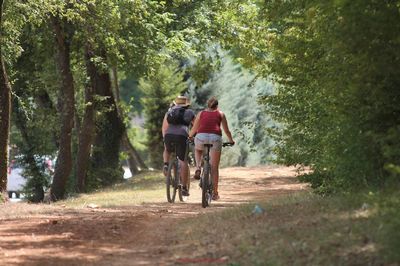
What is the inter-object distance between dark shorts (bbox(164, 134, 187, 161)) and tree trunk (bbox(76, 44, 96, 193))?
9390 mm

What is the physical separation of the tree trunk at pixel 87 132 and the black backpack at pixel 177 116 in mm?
9525

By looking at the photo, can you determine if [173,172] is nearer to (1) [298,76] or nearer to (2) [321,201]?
(1) [298,76]

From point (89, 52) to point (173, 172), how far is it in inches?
384

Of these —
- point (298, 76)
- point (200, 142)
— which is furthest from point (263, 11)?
point (200, 142)

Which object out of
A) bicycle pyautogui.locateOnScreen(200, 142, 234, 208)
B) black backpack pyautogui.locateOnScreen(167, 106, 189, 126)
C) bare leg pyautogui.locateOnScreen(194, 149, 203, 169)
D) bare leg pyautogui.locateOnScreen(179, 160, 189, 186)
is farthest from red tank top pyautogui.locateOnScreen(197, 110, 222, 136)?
bare leg pyautogui.locateOnScreen(179, 160, 189, 186)

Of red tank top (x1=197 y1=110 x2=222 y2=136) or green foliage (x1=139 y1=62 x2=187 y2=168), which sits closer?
red tank top (x1=197 y1=110 x2=222 y2=136)

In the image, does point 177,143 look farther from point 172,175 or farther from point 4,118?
point 4,118

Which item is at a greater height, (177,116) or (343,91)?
(343,91)

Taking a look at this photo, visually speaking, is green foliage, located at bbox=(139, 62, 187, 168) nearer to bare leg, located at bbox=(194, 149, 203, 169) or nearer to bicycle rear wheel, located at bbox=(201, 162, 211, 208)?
bare leg, located at bbox=(194, 149, 203, 169)

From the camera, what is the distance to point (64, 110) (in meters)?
23.4

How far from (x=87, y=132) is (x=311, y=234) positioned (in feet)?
57.1

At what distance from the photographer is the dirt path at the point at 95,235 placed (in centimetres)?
896

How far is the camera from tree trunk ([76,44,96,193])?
2523 centimetres

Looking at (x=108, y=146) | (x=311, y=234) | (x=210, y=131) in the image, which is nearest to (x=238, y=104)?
(x=108, y=146)
